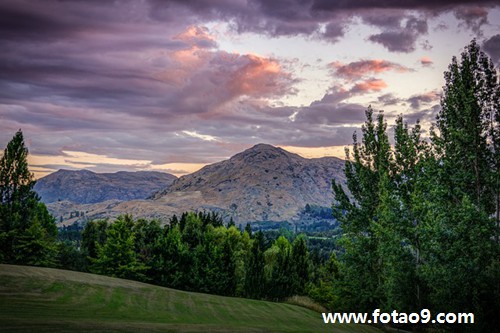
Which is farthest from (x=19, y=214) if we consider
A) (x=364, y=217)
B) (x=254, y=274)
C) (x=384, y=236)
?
(x=384, y=236)

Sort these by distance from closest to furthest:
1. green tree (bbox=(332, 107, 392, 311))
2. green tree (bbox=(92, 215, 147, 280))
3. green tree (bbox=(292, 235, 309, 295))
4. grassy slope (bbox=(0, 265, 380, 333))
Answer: grassy slope (bbox=(0, 265, 380, 333)) < green tree (bbox=(332, 107, 392, 311)) < green tree (bbox=(92, 215, 147, 280)) < green tree (bbox=(292, 235, 309, 295))

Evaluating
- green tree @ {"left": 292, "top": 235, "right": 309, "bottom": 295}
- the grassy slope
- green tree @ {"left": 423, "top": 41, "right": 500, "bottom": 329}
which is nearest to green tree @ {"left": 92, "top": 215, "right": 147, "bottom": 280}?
the grassy slope

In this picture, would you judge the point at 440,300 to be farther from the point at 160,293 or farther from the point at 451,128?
the point at 160,293

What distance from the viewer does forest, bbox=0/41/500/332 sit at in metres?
36.6

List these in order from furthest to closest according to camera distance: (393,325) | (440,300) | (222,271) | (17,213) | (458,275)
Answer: (222,271), (17,213), (393,325), (440,300), (458,275)

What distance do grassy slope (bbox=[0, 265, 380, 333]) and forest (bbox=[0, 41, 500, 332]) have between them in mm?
10718

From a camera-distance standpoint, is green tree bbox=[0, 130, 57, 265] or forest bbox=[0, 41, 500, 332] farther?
green tree bbox=[0, 130, 57, 265]

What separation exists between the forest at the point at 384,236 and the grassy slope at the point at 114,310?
422 inches

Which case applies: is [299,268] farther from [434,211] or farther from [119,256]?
[434,211]

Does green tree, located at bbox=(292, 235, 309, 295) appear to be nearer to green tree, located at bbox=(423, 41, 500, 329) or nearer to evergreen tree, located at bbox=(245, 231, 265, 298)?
evergreen tree, located at bbox=(245, 231, 265, 298)

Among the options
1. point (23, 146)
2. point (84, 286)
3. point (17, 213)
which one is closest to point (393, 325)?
point (84, 286)

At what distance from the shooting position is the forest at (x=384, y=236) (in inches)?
1441

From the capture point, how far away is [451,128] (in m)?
44.7

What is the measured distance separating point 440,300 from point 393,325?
21788 millimetres
